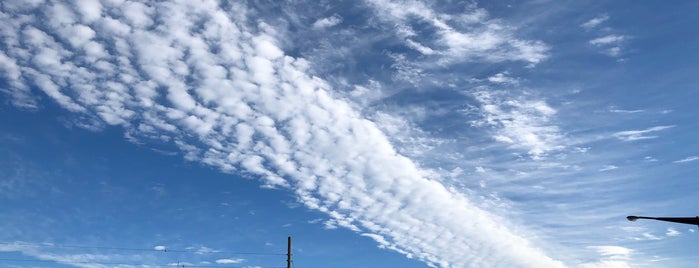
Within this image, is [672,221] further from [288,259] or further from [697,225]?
[288,259]

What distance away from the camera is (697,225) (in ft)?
64.3

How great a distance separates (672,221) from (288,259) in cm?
3140

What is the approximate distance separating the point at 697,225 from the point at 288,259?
3199cm

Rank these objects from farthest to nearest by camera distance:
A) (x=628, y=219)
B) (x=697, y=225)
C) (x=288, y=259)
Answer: (x=288, y=259) < (x=628, y=219) < (x=697, y=225)

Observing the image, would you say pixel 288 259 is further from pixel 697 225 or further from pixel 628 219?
pixel 697 225

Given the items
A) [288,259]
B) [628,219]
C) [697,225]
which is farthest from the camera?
[288,259]

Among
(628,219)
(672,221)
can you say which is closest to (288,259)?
(628,219)

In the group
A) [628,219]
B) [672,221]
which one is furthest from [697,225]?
[628,219]

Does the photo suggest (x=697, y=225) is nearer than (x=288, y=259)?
Yes

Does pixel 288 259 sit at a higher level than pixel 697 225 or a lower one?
higher

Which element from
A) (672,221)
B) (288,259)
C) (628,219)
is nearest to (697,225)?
(672,221)

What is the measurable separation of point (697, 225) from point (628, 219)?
3786 mm

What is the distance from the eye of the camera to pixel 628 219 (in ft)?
76.5

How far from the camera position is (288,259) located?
46.3 metres
